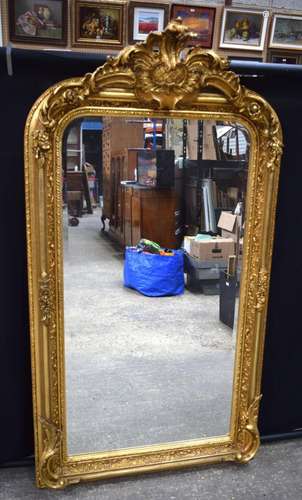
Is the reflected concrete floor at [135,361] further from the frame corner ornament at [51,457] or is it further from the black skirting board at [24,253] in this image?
the black skirting board at [24,253]

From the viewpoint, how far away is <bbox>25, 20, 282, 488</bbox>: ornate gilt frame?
1465mm

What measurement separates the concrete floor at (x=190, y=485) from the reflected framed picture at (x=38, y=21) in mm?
2306

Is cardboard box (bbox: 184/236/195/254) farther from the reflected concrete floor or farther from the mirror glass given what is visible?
the reflected concrete floor

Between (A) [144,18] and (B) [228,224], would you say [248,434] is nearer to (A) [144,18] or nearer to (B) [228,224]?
(B) [228,224]

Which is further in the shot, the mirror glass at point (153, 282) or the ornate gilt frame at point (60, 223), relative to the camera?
the mirror glass at point (153, 282)

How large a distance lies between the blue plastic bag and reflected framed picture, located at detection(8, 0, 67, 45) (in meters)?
1.59

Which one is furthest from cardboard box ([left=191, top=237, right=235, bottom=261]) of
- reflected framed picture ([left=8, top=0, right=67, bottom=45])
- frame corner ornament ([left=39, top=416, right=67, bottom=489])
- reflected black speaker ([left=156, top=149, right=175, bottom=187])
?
reflected framed picture ([left=8, top=0, right=67, bottom=45])

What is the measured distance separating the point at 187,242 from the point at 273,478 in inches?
41.3

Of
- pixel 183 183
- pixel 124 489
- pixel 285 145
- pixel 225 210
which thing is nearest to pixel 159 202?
pixel 183 183

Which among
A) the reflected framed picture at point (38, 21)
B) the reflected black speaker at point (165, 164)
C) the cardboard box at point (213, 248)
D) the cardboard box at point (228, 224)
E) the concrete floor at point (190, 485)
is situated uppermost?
the reflected framed picture at point (38, 21)

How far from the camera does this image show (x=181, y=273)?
194 centimetres

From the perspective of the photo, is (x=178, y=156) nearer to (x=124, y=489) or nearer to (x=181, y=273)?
(x=181, y=273)

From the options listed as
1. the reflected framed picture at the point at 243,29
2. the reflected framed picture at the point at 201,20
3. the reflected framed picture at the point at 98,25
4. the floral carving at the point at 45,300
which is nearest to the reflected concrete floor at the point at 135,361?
the floral carving at the point at 45,300

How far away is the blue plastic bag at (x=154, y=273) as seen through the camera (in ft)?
6.03
